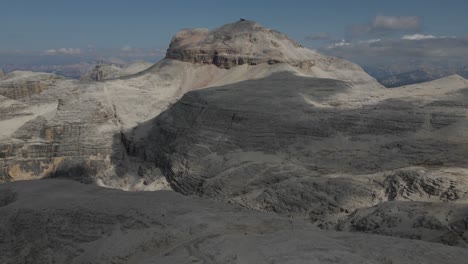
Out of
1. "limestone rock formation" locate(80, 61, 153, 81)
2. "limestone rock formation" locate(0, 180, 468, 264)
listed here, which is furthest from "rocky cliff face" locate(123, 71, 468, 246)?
"limestone rock formation" locate(80, 61, 153, 81)

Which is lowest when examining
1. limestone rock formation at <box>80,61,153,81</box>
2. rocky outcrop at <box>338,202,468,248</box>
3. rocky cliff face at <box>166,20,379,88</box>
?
rocky outcrop at <box>338,202,468,248</box>

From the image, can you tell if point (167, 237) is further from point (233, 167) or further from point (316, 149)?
point (316, 149)

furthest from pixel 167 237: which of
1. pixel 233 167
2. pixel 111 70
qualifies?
pixel 111 70

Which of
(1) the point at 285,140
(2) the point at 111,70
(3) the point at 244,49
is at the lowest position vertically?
(1) the point at 285,140

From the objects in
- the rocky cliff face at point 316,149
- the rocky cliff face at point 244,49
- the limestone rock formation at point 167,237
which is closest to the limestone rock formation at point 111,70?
the rocky cliff face at point 244,49

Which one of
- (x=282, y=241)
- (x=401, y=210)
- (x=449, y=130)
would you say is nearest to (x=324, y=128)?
(x=449, y=130)

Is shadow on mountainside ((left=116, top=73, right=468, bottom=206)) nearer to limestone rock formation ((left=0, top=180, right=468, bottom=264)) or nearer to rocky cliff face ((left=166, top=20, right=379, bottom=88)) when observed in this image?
limestone rock formation ((left=0, top=180, right=468, bottom=264))
